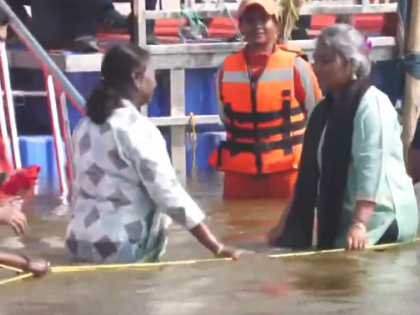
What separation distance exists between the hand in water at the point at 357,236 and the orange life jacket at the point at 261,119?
1.67 metres

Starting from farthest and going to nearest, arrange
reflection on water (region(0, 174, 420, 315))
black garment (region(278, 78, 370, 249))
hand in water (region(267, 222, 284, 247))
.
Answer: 1. hand in water (region(267, 222, 284, 247))
2. black garment (region(278, 78, 370, 249))
3. reflection on water (region(0, 174, 420, 315))

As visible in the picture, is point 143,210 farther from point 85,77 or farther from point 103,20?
point 103,20

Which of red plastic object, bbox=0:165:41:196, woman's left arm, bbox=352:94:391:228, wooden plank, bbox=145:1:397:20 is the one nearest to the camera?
woman's left arm, bbox=352:94:391:228

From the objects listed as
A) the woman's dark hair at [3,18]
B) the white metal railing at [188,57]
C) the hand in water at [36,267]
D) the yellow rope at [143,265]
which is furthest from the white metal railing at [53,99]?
the hand in water at [36,267]

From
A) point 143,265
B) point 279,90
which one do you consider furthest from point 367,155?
point 279,90

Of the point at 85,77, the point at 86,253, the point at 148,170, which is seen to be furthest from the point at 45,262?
the point at 85,77

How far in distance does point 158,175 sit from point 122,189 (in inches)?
7.5

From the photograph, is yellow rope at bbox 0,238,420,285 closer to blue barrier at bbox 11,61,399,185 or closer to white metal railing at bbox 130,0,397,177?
white metal railing at bbox 130,0,397,177

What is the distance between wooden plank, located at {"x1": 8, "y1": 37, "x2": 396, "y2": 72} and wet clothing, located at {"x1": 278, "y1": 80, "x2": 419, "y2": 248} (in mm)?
4312

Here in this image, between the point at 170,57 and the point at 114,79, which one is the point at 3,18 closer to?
the point at 114,79

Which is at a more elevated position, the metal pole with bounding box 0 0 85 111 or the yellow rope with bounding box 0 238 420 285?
the metal pole with bounding box 0 0 85 111

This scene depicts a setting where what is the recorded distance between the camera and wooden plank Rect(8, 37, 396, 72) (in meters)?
10.8

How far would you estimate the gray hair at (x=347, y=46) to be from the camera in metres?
6.39

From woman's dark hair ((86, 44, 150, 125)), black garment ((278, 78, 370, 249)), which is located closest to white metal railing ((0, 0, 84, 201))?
black garment ((278, 78, 370, 249))
